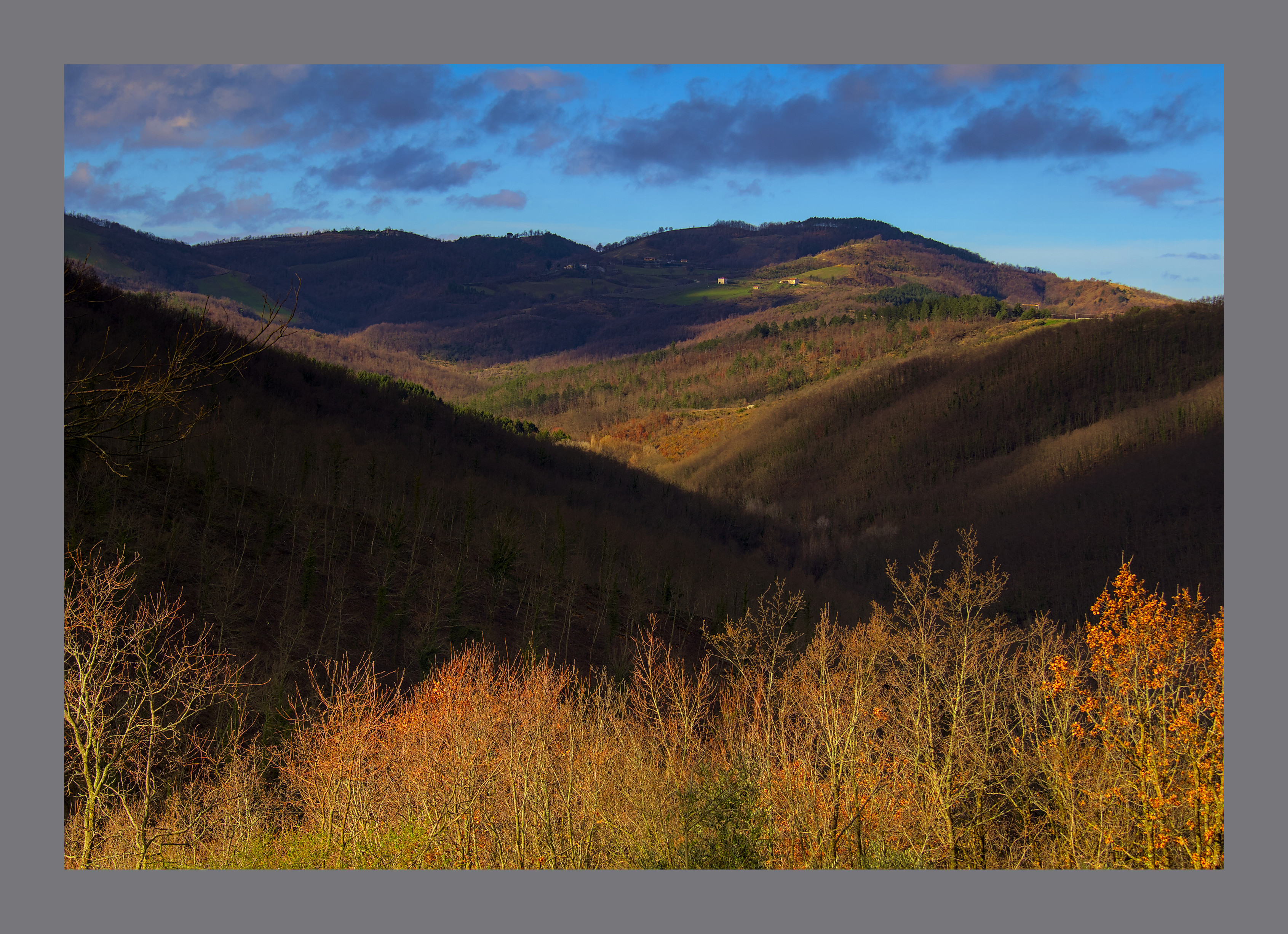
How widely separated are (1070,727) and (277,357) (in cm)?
9809

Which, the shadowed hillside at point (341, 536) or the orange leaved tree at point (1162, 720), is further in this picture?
the shadowed hillside at point (341, 536)

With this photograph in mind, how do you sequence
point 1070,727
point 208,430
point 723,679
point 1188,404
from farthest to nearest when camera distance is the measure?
point 1188,404 < point 208,430 < point 723,679 < point 1070,727

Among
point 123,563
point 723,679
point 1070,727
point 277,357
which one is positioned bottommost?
point 723,679

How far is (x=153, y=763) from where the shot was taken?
3128cm

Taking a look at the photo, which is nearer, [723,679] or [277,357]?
[723,679]

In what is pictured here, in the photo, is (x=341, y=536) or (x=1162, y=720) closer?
(x=1162, y=720)

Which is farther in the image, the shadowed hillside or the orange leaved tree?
the shadowed hillside

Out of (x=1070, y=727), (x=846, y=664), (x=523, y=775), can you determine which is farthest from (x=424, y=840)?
(x=846, y=664)

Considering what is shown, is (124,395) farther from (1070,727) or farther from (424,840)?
(1070,727)

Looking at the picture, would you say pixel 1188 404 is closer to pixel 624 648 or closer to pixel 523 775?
pixel 624 648

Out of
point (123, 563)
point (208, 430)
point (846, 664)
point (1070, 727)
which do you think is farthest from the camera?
point (208, 430)

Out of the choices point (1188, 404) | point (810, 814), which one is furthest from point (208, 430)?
point (1188, 404)

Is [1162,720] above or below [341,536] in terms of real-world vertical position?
below

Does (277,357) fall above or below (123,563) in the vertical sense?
above
